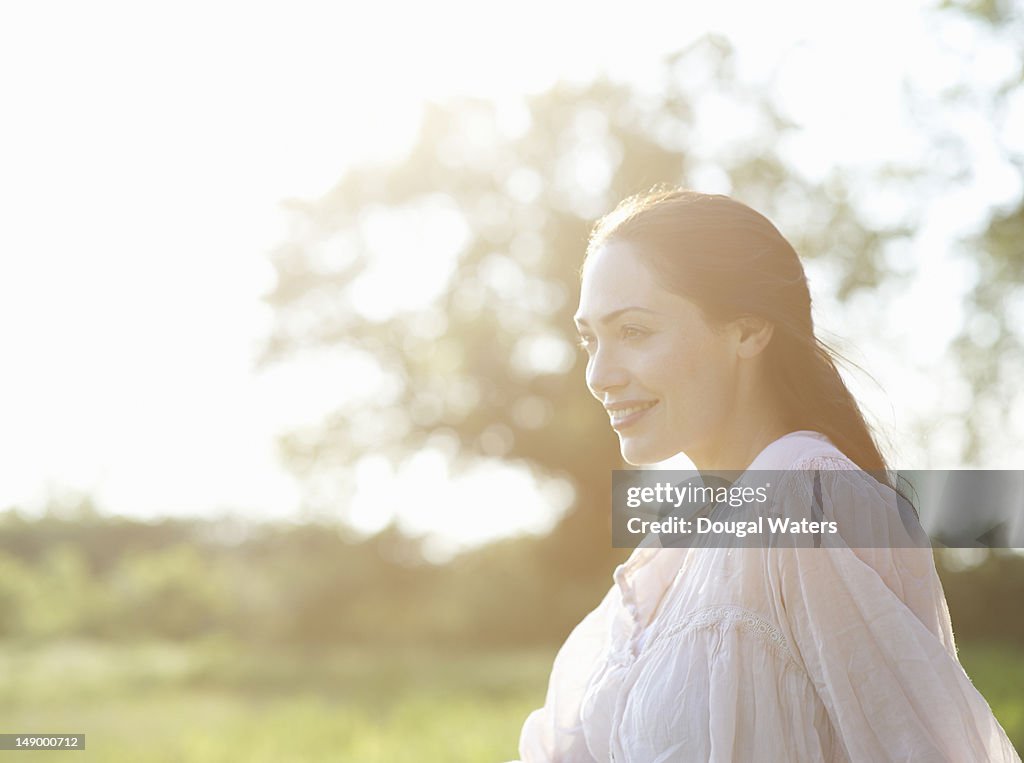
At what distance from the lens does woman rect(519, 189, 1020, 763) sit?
4.52ft

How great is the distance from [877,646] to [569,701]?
73 cm

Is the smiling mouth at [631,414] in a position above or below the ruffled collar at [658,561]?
above

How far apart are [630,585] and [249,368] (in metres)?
12.1

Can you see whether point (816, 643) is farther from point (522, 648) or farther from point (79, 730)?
point (522, 648)

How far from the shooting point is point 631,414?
173cm

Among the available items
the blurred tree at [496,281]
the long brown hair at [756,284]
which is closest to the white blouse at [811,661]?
the long brown hair at [756,284]

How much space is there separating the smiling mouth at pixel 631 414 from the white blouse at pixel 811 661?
0.21 metres

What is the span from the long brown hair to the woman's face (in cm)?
3

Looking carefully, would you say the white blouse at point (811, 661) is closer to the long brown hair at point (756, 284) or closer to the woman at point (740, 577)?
the woman at point (740, 577)

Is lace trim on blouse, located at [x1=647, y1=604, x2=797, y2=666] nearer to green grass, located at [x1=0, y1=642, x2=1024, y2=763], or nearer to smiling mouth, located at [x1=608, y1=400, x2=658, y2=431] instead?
smiling mouth, located at [x1=608, y1=400, x2=658, y2=431]

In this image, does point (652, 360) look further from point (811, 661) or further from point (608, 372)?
point (811, 661)

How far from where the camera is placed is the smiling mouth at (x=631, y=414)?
67.8 inches

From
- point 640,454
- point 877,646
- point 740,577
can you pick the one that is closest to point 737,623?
point 740,577

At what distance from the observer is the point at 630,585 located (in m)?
1.80
